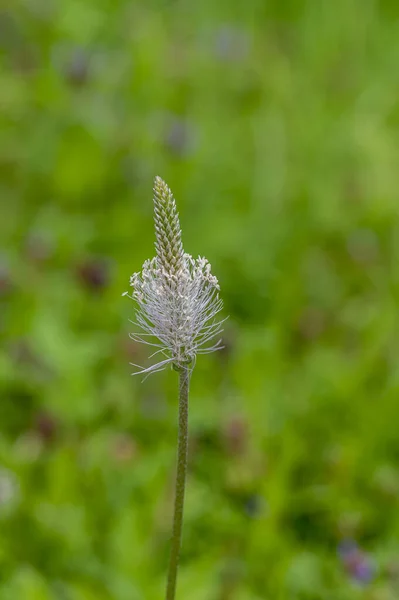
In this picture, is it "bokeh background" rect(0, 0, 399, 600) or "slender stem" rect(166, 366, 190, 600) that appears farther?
"bokeh background" rect(0, 0, 399, 600)

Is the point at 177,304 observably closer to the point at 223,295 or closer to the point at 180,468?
the point at 180,468

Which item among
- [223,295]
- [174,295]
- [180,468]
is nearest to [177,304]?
[174,295]

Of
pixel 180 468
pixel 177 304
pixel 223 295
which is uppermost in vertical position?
pixel 223 295

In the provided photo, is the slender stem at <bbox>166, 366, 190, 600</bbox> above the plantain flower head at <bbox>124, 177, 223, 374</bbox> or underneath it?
underneath

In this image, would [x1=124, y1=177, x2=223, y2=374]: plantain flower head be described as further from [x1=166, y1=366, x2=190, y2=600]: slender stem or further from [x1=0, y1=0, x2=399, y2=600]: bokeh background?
[x1=0, y1=0, x2=399, y2=600]: bokeh background

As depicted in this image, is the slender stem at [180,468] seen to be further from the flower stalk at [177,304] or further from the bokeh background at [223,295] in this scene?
the bokeh background at [223,295]

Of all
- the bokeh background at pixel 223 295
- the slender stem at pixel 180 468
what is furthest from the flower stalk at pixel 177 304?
the bokeh background at pixel 223 295

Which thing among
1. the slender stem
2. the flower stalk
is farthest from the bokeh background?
the flower stalk
